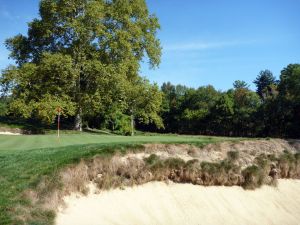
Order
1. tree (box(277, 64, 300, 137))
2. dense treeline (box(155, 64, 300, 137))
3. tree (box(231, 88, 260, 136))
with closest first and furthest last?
tree (box(277, 64, 300, 137)) → dense treeline (box(155, 64, 300, 137)) → tree (box(231, 88, 260, 136))

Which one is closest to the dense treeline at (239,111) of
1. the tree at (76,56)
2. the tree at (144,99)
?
the tree at (144,99)

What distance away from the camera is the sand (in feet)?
39.5

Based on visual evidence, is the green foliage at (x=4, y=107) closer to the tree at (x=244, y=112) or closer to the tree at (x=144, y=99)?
the tree at (x=144, y=99)

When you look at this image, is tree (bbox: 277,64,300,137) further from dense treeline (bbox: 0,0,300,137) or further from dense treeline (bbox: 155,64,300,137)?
dense treeline (bbox: 0,0,300,137)

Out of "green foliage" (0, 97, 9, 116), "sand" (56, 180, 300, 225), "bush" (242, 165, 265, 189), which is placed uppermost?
"green foliage" (0, 97, 9, 116)

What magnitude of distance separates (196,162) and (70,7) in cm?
2284

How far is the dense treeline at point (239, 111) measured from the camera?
57938 millimetres

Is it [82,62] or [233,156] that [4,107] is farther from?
[233,156]

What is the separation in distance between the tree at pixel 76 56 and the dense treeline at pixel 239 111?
95.8 ft

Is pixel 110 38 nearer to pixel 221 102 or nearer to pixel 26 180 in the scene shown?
pixel 26 180

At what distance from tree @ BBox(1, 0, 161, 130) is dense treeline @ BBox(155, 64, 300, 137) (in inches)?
1149

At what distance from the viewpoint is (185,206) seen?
14.4 m

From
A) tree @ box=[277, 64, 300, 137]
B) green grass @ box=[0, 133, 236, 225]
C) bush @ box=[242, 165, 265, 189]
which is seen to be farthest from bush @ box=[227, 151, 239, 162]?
tree @ box=[277, 64, 300, 137]

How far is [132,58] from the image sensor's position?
35.8 m
